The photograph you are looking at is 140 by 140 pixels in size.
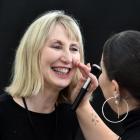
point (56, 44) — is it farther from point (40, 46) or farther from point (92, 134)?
point (92, 134)

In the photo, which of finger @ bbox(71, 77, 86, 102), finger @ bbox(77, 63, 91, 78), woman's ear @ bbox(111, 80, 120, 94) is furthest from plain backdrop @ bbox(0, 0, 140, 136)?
woman's ear @ bbox(111, 80, 120, 94)

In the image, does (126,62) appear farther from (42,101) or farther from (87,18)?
(87,18)

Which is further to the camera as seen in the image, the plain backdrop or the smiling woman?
the plain backdrop

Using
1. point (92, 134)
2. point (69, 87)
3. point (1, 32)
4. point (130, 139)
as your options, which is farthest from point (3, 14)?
point (130, 139)

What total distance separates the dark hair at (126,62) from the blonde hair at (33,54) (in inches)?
21.3

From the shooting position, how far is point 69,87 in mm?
2465

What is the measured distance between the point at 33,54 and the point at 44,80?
157 mm

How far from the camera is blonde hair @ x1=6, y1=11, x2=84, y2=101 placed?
7.51 ft

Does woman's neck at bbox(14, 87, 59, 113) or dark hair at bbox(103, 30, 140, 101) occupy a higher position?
dark hair at bbox(103, 30, 140, 101)

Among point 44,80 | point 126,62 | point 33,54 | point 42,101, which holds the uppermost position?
point 126,62

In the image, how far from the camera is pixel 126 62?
1.79 m

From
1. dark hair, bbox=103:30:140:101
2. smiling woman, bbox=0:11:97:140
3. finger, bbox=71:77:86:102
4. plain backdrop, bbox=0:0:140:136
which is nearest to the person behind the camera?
dark hair, bbox=103:30:140:101

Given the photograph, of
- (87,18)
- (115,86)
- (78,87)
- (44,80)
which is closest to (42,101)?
(44,80)

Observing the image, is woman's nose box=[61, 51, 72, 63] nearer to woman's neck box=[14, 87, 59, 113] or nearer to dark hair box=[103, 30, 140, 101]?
woman's neck box=[14, 87, 59, 113]
